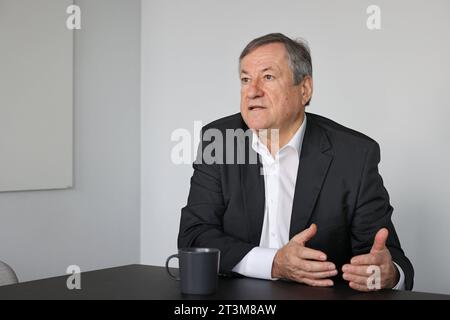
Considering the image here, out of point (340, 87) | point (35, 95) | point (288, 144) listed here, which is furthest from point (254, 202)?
point (35, 95)

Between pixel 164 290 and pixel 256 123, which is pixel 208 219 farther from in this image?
pixel 164 290

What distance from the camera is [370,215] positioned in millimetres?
1772

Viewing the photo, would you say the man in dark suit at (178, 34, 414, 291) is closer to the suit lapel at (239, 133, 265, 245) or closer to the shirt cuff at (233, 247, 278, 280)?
the suit lapel at (239, 133, 265, 245)

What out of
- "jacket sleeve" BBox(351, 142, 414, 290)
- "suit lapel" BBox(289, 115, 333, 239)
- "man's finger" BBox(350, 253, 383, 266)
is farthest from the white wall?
"man's finger" BBox(350, 253, 383, 266)

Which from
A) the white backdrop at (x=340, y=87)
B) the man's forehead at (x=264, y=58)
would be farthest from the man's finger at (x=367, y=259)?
the white backdrop at (x=340, y=87)

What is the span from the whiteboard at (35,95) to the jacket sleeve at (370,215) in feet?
6.28

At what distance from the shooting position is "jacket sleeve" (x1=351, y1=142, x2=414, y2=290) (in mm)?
1745

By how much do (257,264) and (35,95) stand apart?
2.06 metres

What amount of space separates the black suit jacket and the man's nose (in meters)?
0.21

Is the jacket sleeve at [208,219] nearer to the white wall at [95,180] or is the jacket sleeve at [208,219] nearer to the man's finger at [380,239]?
the man's finger at [380,239]

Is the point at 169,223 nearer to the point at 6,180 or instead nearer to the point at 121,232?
the point at 121,232

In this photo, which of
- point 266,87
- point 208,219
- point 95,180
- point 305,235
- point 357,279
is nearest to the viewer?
point 357,279

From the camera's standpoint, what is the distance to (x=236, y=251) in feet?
5.14

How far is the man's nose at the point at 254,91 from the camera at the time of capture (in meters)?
1.84
